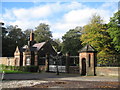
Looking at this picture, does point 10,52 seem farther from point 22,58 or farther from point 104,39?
point 104,39

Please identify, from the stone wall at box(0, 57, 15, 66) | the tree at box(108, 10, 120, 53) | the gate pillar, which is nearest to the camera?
the gate pillar

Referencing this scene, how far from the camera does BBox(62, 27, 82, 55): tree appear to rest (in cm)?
5381

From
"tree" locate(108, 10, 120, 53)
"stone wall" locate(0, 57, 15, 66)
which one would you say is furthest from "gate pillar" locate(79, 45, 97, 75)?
"stone wall" locate(0, 57, 15, 66)

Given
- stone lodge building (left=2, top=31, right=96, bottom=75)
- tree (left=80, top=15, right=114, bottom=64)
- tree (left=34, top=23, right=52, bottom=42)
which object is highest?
tree (left=34, top=23, right=52, bottom=42)

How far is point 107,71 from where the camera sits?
760 inches

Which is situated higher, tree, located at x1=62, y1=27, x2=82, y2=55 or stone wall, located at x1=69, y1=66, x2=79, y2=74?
tree, located at x1=62, y1=27, x2=82, y2=55

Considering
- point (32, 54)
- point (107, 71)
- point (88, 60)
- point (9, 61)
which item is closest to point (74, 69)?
point (88, 60)

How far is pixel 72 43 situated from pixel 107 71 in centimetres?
3526

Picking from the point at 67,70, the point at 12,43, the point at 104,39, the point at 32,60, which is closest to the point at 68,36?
the point at 12,43

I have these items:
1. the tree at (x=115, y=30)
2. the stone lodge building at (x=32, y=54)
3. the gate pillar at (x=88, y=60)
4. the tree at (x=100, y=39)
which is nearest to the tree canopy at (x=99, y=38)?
the tree at (x=100, y=39)

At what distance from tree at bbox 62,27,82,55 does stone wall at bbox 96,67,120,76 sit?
32244 millimetres

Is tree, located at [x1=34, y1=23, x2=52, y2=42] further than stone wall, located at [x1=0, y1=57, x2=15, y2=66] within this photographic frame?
Yes

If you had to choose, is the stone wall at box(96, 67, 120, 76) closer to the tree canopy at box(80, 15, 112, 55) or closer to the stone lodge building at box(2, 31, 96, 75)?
the stone lodge building at box(2, 31, 96, 75)

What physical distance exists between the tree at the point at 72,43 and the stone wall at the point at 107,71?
106 ft
